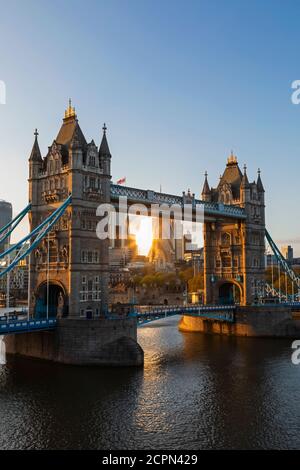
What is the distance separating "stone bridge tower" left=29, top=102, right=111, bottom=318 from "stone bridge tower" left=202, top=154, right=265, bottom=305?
34.9 meters

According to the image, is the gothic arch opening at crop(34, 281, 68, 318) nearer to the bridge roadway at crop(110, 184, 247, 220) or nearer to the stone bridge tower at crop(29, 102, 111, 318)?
the stone bridge tower at crop(29, 102, 111, 318)

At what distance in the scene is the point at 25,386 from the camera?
4856 cm

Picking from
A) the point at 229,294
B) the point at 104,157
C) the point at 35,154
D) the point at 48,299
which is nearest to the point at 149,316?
the point at 48,299

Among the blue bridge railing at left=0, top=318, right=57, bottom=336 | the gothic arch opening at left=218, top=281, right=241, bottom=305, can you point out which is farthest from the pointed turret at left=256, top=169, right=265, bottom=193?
the blue bridge railing at left=0, top=318, right=57, bottom=336

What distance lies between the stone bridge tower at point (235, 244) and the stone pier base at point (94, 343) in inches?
1547

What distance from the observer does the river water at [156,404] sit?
34.9 meters

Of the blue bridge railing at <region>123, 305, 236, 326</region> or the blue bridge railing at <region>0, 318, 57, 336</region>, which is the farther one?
the blue bridge railing at <region>123, 305, 236, 326</region>

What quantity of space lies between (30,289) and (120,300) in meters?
127

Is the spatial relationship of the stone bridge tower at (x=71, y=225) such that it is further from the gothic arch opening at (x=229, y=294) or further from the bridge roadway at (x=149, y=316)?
the gothic arch opening at (x=229, y=294)

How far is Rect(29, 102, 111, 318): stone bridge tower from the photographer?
6272 cm

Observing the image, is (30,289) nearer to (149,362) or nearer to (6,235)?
(6,235)

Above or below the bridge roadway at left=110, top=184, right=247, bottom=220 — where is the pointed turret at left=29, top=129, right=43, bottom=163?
above

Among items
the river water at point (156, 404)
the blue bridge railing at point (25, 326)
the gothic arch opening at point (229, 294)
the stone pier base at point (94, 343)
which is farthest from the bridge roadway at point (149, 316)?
the gothic arch opening at point (229, 294)
